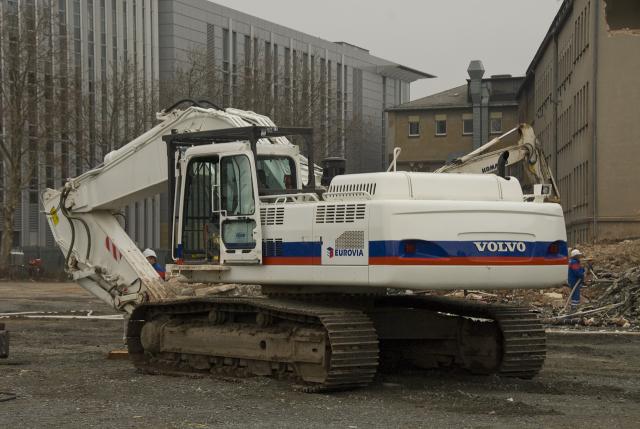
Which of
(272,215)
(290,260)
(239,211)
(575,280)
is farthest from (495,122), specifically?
(290,260)

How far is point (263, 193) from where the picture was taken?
44.6 ft

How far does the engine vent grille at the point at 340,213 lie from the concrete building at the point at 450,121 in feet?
261

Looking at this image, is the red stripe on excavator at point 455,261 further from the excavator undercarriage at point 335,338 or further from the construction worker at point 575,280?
the construction worker at point 575,280

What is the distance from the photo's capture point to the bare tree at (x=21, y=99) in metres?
52.9

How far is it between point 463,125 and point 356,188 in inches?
3228

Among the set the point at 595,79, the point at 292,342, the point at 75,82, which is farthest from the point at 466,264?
the point at 75,82

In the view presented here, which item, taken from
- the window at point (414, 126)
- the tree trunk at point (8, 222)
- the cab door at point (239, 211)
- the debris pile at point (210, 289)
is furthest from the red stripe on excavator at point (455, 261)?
the window at point (414, 126)

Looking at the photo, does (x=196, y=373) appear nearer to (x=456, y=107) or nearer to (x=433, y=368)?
(x=433, y=368)

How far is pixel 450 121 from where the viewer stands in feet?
307

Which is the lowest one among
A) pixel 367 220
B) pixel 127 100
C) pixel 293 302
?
pixel 293 302

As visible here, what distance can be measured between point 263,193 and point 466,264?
2813mm

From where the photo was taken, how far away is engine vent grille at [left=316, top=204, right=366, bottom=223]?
484 inches

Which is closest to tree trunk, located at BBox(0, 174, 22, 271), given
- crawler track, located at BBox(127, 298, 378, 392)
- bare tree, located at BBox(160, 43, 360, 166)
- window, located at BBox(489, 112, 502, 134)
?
bare tree, located at BBox(160, 43, 360, 166)

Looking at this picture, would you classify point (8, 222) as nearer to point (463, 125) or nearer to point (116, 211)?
point (116, 211)
